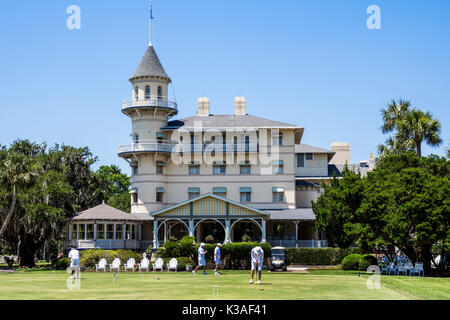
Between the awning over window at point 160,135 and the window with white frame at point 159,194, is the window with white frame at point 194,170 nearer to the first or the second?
the window with white frame at point 159,194

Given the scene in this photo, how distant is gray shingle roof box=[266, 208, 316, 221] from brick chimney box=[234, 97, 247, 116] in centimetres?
1289

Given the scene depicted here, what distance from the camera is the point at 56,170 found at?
192 feet

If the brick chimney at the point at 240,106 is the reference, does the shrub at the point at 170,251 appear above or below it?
below

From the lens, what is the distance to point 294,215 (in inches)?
2089

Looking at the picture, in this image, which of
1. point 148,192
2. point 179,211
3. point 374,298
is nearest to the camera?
point 374,298

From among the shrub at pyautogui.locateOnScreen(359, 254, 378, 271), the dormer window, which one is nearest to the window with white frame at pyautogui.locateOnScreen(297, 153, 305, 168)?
the dormer window

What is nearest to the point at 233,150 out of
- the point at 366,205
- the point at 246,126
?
the point at 246,126

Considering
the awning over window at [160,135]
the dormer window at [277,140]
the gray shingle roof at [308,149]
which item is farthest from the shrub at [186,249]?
the gray shingle roof at [308,149]

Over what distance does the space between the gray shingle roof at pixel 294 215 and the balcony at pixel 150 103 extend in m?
14.5

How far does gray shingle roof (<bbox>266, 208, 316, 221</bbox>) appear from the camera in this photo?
171ft

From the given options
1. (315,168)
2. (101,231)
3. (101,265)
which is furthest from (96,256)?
(315,168)

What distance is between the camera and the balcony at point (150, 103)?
188 feet

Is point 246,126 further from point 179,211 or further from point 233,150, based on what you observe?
point 179,211
